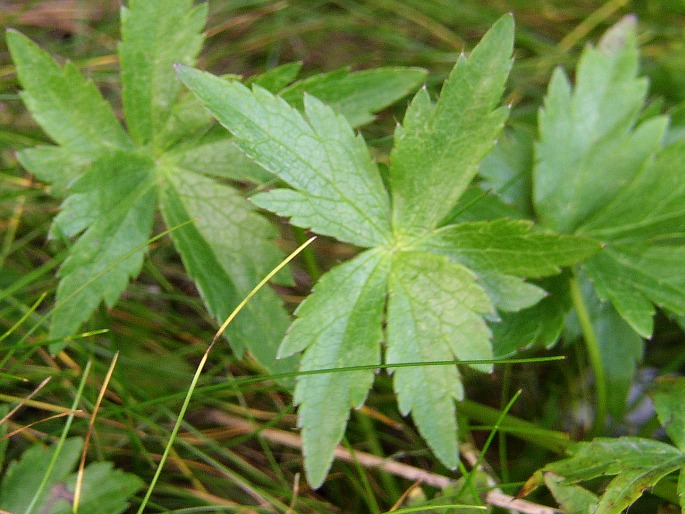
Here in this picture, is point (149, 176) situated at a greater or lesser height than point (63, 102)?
lesser

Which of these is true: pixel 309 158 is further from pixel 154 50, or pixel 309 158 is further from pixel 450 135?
pixel 154 50

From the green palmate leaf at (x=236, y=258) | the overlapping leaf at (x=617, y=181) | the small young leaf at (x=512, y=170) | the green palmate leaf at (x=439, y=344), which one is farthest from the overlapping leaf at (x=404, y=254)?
the small young leaf at (x=512, y=170)

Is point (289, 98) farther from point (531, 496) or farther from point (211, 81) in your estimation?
point (531, 496)

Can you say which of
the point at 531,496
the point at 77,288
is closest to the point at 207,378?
the point at 77,288

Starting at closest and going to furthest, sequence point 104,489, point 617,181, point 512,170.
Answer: point 104,489
point 617,181
point 512,170

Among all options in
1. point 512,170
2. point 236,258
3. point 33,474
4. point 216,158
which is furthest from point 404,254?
point 33,474

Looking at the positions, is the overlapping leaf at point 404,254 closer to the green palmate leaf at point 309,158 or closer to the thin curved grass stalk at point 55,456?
the green palmate leaf at point 309,158
